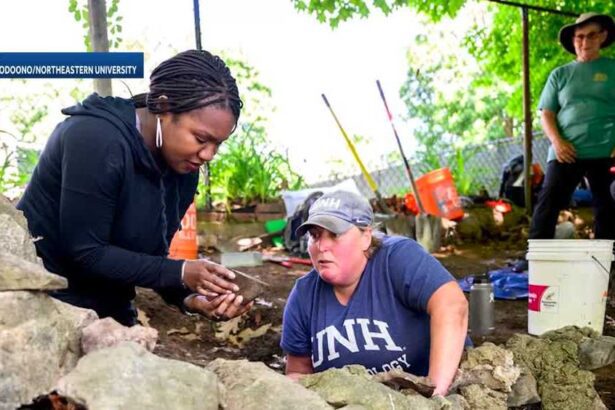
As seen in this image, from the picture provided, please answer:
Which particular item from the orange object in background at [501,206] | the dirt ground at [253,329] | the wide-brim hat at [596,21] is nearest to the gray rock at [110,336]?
the dirt ground at [253,329]

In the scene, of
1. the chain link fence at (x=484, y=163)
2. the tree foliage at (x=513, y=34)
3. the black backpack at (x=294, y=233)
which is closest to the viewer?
the black backpack at (x=294, y=233)

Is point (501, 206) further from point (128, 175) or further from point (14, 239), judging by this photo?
point (14, 239)

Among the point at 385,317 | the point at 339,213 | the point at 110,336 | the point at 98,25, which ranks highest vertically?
the point at 98,25

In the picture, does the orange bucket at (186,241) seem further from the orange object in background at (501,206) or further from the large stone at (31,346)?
the orange object in background at (501,206)

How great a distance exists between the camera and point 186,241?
5246 millimetres

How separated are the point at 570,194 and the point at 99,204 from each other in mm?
4294

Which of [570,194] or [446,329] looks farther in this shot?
[570,194]

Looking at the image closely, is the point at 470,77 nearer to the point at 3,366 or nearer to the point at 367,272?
the point at 367,272

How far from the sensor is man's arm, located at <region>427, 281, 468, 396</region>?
7.07 feet

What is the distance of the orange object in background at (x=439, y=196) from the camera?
8336mm

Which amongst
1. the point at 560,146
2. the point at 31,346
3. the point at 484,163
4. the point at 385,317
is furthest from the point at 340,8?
the point at 484,163

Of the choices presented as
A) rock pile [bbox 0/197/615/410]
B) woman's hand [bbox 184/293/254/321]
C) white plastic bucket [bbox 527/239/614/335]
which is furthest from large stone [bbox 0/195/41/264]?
white plastic bucket [bbox 527/239/614/335]

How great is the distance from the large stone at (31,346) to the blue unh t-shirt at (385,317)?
1188 mm

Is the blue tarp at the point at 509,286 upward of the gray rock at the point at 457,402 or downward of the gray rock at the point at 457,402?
downward
